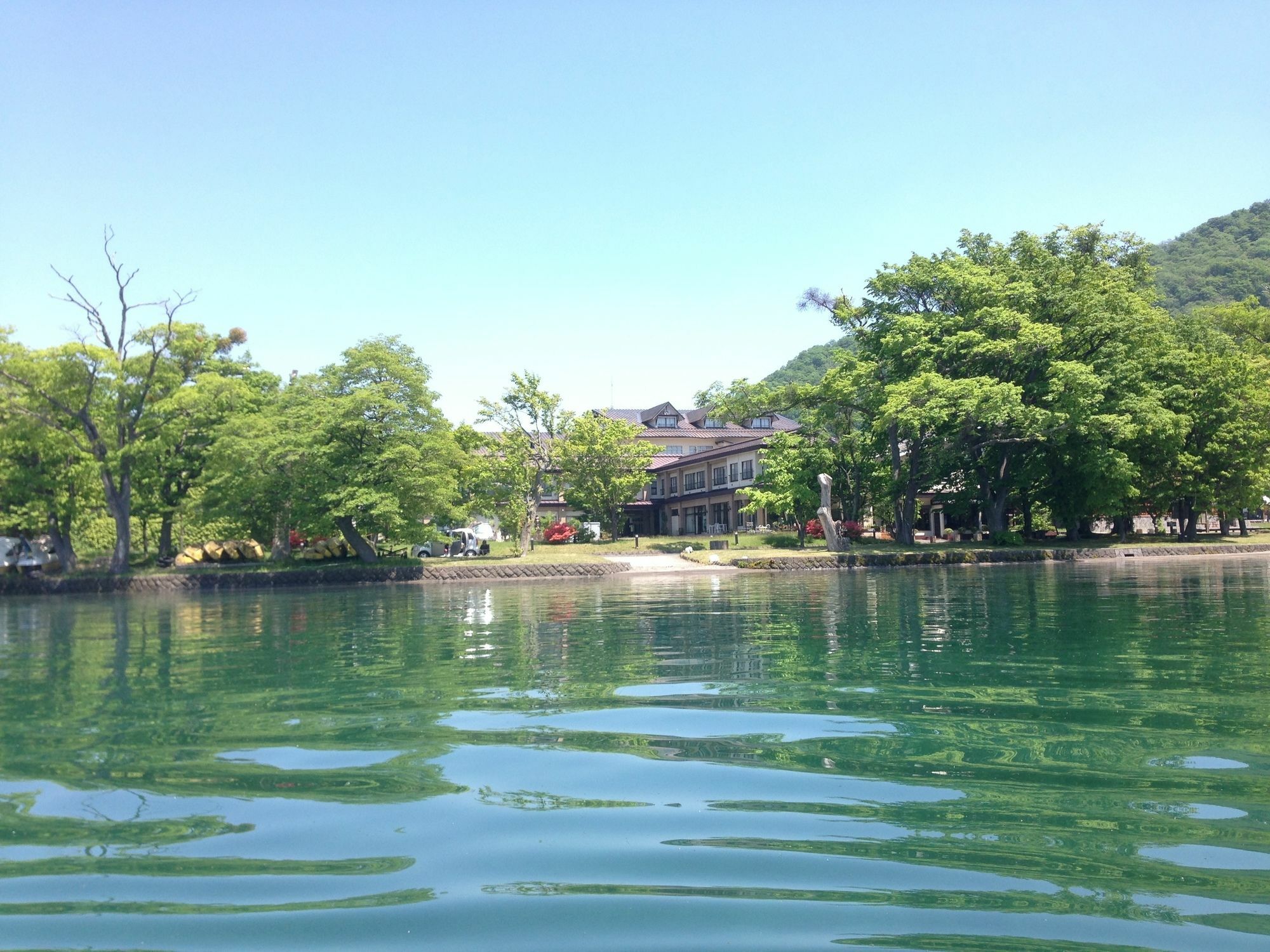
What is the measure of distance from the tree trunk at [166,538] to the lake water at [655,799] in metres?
30.5

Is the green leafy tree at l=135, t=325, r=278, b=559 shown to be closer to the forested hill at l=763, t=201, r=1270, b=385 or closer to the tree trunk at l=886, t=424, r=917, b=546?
the tree trunk at l=886, t=424, r=917, b=546

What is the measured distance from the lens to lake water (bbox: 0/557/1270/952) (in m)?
2.89

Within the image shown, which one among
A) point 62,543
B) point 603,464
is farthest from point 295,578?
point 603,464

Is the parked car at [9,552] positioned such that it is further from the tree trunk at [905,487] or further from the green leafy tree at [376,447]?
the tree trunk at [905,487]

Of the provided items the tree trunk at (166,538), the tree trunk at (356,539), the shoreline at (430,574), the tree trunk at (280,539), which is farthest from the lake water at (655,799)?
the tree trunk at (166,538)

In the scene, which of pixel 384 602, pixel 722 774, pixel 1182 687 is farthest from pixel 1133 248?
pixel 722 774

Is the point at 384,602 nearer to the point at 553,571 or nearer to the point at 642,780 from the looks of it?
the point at 553,571

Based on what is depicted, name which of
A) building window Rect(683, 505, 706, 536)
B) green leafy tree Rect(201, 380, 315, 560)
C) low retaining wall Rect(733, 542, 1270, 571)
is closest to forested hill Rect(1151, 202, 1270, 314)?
building window Rect(683, 505, 706, 536)

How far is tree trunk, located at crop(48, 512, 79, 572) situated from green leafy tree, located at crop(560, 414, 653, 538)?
20241 millimetres

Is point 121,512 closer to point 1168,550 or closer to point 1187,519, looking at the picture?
point 1168,550

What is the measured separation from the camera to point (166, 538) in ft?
125

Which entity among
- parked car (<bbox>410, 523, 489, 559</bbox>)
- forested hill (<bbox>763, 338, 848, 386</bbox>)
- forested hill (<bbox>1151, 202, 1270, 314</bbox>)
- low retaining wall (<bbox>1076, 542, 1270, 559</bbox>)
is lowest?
low retaining wall (<bbox>1076, 542, 1270, 559</bbox>)

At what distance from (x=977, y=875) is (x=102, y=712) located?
20.5 feet

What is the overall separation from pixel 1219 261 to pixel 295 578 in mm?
95873
